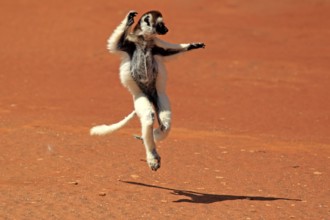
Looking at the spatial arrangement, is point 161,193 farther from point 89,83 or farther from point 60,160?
point 89,83

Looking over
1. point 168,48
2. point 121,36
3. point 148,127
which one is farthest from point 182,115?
point 148,127

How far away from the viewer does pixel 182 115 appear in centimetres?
1477

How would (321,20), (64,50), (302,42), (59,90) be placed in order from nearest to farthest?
(59,90) < (64,50) < (302,42) < (321,20)

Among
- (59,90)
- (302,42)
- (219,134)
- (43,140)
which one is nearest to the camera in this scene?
(43,140)

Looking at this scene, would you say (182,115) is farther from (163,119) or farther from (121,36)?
(121,36)

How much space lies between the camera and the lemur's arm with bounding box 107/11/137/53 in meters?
8.53

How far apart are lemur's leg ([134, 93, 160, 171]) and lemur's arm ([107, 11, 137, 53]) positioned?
2.19 feet

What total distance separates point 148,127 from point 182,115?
6405 mm

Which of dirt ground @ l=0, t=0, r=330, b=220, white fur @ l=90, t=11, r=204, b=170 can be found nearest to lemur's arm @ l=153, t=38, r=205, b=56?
white fur @ l=90, t=11, r=204, b=170

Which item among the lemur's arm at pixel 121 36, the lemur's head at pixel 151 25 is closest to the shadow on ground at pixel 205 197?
the lemur's arm at pixel 121 36

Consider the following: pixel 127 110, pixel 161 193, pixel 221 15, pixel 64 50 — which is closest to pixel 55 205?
pixel 161 193

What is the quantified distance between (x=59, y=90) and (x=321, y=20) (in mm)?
10348

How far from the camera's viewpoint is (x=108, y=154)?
1063cm

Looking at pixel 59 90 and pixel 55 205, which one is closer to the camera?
pixel 55 205
